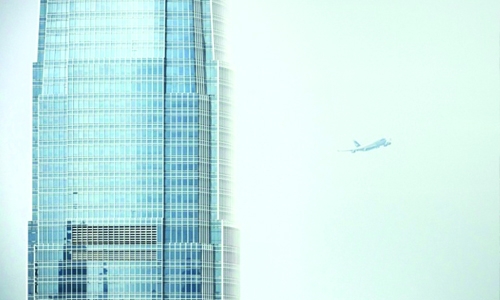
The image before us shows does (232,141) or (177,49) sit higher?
(177,49)

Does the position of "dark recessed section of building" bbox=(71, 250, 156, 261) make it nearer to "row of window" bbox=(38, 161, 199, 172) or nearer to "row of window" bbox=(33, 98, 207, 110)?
"row of window" bbox=(38, 161, 199, 172)

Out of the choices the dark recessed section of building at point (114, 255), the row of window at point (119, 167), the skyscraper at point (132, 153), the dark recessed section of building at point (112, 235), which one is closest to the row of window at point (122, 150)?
the skyscraper at point (132, 153)

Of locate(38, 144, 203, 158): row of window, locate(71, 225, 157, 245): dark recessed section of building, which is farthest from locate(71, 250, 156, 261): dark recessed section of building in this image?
locate(38, 144, 203, 158): row of window

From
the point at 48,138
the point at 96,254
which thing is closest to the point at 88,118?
the point at 48,138

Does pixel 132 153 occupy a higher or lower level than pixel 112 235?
higher

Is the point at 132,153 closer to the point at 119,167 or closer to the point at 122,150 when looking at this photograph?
the point at 122,150

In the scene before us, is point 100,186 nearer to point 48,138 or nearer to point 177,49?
point 48,138

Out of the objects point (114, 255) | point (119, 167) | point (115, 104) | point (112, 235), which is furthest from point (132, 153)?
point (114, 255)

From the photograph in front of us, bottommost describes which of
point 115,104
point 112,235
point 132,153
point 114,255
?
point 114,255
